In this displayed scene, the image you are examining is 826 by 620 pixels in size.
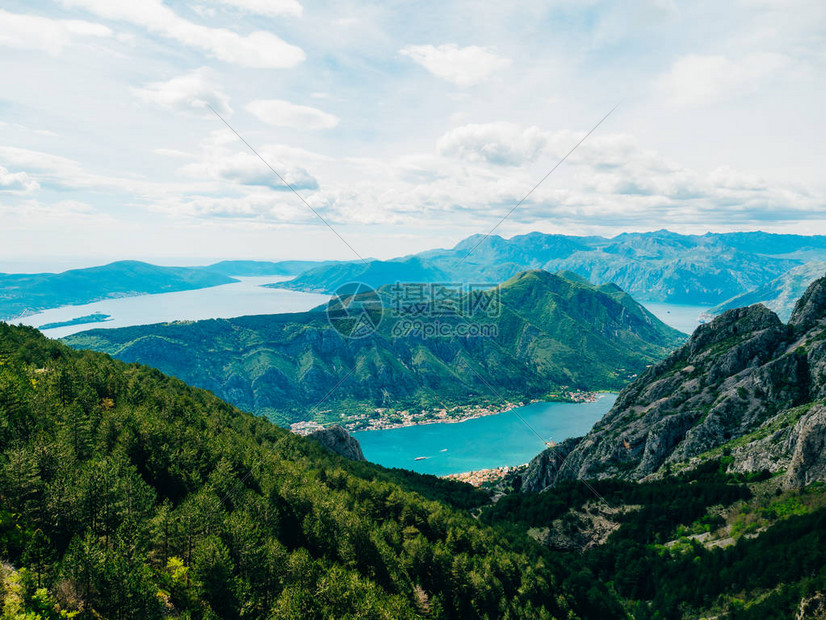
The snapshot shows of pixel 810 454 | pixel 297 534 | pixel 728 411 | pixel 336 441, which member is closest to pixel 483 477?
pixel 336 441

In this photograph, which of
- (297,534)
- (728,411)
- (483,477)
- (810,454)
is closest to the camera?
(297,534)

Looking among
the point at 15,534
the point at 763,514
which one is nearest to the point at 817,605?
the point at 763,514

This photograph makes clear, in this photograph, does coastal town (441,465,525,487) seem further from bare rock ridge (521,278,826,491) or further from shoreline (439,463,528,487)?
bare rock ridge (521,278,826,491)

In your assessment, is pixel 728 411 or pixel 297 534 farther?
pixel 728 411

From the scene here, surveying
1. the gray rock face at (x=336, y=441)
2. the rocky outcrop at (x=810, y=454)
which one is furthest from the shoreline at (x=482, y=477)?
the rocky outcrop at (x=810, y=454)

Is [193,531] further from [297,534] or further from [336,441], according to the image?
[336,441]

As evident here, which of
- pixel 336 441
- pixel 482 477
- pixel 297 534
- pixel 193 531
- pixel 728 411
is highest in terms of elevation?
pixel 193 531

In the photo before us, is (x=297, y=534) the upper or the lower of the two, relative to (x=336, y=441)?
upper

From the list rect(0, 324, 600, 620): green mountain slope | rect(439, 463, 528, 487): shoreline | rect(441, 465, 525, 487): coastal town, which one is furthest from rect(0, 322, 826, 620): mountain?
rect(441, 465, 525, 487): coastal town
